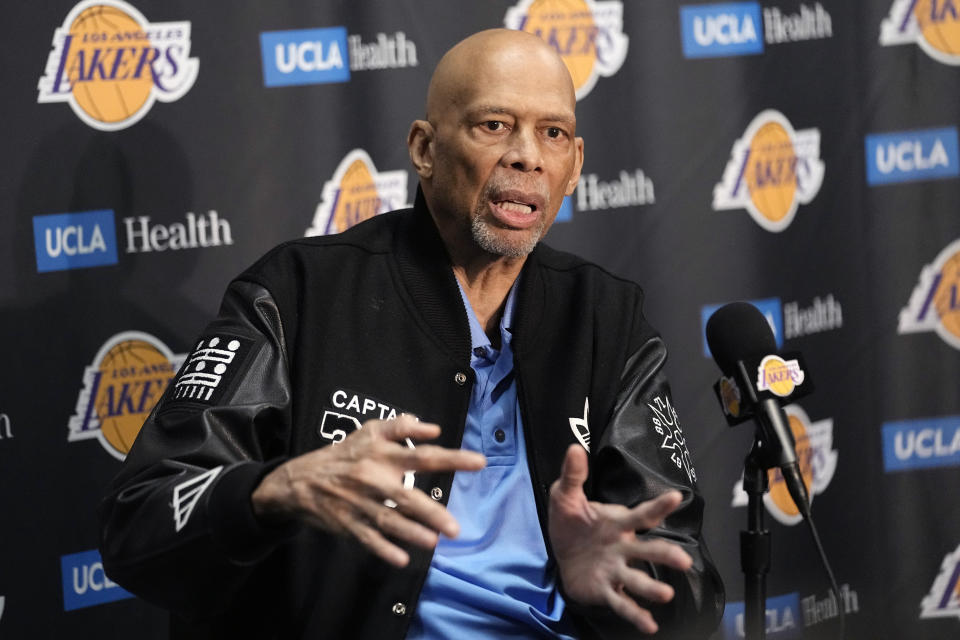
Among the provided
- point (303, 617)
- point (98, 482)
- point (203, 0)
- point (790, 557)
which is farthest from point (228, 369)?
point (790, 557)

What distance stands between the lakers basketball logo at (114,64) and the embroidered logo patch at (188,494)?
3.77 feet

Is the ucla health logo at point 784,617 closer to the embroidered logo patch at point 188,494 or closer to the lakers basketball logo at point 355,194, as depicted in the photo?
the lakers basketball logo at point 355,194

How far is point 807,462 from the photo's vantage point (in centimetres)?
314

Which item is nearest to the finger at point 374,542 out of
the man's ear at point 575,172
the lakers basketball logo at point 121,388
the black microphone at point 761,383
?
the black microphone at point 761,383

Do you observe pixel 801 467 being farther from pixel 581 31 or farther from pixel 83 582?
pixel 83 582

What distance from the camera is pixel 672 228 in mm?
2980

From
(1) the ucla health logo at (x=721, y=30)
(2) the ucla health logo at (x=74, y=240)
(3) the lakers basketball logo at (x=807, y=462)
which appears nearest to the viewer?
(2) the ucla health logo at (x=74, y=240)

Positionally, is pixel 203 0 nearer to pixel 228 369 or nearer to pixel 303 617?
pixel 228 369

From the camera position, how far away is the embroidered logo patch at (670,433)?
6.39ft

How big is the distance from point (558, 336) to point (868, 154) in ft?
5.09

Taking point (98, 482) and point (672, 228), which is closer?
point (98, 482)

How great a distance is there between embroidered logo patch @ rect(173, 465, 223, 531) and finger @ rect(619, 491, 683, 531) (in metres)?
0.55

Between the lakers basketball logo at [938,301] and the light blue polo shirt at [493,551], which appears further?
the lakers basketball logo at [938,301]

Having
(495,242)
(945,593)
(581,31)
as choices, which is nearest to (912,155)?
(581,31)
